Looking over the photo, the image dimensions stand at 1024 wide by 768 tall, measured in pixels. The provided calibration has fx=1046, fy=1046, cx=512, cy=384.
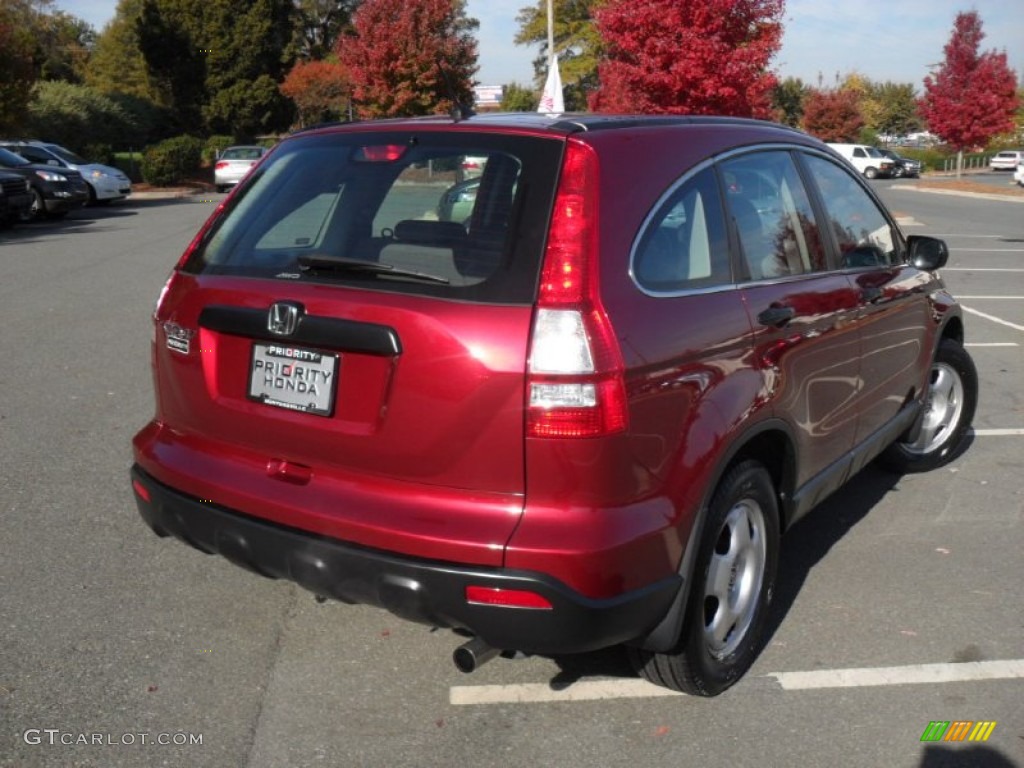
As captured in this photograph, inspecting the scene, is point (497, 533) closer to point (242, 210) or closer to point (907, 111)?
point (242, 210)

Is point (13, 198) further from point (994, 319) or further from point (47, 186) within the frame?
point (994, 319)

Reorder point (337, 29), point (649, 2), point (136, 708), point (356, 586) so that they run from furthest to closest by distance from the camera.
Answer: point (337, 29) < point (649, 2) < point (136, 708) < point (356, 586)

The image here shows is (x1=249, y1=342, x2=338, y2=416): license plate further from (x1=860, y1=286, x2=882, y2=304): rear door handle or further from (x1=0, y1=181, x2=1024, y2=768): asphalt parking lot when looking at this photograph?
(x1=860, y1=286, x2=882, y2=304): rear door handle

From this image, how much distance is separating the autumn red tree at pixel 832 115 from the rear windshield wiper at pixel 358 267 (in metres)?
66.7

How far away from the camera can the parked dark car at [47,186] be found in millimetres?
21672

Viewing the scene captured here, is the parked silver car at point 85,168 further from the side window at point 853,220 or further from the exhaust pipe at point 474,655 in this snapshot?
the exhaust pipe at point 474,655

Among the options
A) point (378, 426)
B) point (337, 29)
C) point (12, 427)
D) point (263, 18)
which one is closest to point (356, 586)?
point (378, 426)

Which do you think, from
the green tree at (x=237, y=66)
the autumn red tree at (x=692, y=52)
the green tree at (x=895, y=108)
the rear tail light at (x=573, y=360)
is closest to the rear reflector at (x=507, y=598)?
the rear tail light at (x=573, y=360)

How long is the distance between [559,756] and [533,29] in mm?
61503

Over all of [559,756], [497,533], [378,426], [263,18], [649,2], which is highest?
[263,18]

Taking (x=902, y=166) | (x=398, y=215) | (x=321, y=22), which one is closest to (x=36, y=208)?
(x=398, y=215)

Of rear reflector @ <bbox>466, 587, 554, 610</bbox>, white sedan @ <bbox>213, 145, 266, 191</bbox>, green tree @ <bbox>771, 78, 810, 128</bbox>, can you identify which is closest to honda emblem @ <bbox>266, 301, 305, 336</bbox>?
rear reflector @ <bbox>466, 587, 554, 610</bbox>

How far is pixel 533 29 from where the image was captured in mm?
60625

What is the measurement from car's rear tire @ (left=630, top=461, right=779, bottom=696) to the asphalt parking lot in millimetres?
113
